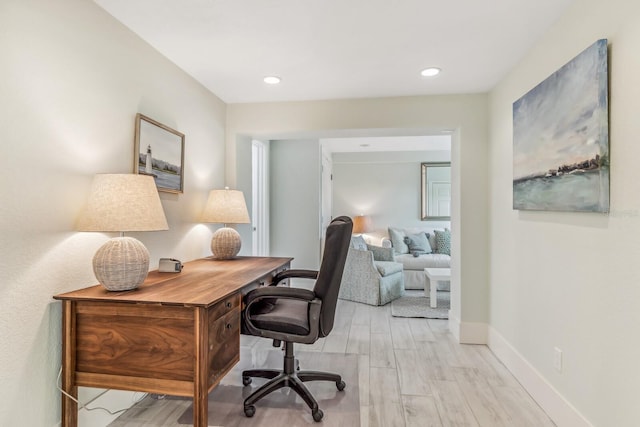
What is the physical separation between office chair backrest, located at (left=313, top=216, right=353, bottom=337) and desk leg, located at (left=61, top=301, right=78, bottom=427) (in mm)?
1139

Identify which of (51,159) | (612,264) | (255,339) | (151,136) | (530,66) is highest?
(530,66)

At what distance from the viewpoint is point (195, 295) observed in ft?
5.27

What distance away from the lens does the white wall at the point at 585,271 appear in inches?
57.3

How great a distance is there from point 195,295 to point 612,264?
Answer: 185 centimetres

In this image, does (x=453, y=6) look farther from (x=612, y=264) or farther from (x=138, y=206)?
(x=138, y=206)

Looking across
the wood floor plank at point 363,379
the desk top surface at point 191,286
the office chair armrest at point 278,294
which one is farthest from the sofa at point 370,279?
the office chair armrest at point 278,294

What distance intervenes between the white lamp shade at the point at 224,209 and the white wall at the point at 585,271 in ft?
6.91

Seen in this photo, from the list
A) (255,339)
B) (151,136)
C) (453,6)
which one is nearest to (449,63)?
(453,6)

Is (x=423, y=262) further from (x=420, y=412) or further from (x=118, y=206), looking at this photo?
(x=118, y=206)

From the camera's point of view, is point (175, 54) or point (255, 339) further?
point (255, 339)

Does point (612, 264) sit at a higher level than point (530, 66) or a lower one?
lower

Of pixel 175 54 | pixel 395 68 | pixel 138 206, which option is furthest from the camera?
pixel 395 68

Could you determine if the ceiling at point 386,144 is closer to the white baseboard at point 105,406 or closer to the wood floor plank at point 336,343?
the wood floor plank at point 336,343

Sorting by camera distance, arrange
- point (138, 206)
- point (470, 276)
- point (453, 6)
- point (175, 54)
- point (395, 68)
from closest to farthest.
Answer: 1. point (138, 206)
2. point (453, 6)
3. point (175, 54)
4. point (395, 68)
5. point (470, 276)
